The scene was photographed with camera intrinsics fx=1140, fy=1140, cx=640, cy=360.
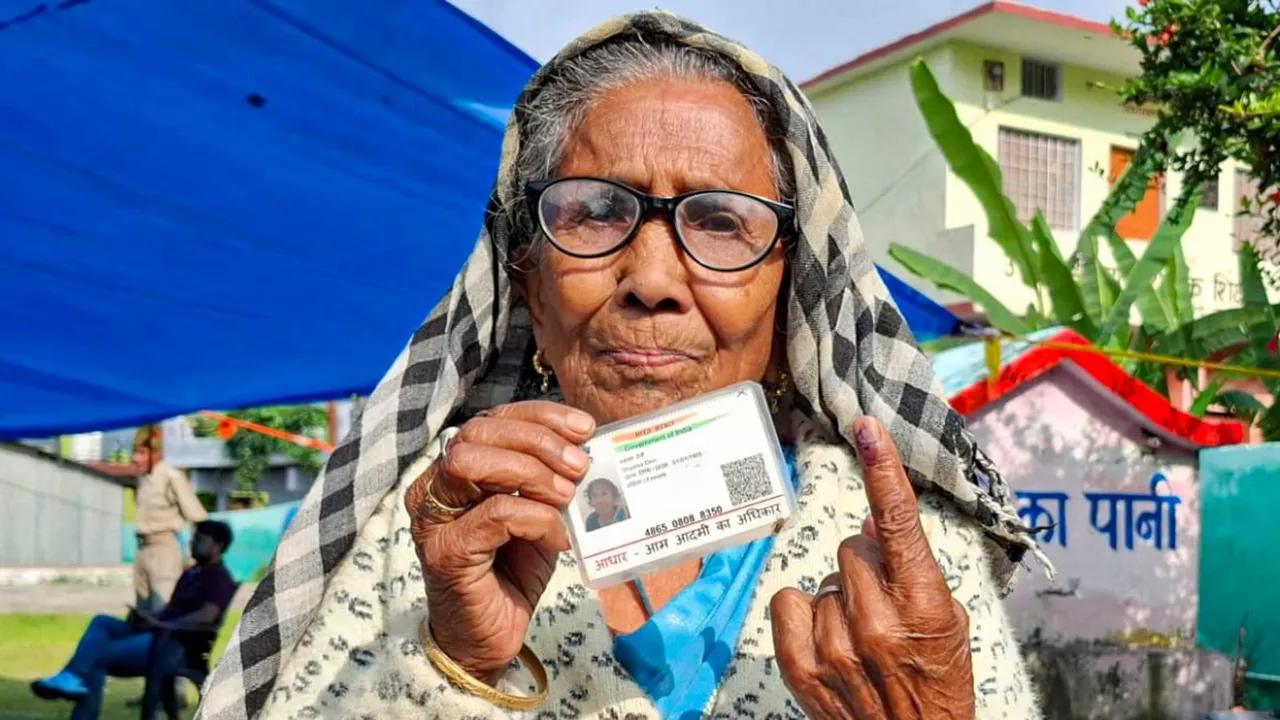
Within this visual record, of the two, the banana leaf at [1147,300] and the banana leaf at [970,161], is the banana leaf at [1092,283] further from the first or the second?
the banana leaf at [970,161]

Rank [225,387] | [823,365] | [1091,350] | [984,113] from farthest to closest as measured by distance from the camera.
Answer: [984,113] → [1091,350] → [225,387] → [823,365]

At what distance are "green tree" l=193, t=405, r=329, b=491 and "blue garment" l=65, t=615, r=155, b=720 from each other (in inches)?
944

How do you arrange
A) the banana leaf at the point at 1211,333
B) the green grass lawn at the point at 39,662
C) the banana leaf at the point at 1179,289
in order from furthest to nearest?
the banana leaf at the point at 1179,289 → the green grass lawn at the point at 39,662 → the banana leaf at the point at 1211,333

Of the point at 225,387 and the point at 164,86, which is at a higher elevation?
the point at 164,86

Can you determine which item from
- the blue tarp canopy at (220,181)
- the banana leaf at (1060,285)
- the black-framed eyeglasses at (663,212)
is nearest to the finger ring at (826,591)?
the black-framed eyeglasses at (663,212)

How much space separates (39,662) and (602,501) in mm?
11628

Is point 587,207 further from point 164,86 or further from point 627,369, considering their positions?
point 164,86

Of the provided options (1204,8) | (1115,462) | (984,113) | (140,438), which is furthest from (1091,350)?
(984,113)

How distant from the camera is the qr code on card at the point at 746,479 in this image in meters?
1.23

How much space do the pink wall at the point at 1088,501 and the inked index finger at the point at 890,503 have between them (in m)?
4.81

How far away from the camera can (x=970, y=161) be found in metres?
7.83

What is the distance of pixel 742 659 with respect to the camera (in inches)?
61.7

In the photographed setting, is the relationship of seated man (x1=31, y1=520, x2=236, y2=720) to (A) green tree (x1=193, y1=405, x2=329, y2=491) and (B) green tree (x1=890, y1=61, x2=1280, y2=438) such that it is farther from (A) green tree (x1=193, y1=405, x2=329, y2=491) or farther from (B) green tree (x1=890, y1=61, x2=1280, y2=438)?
(A) green tree (x1=193, y1=405, x2=329, y2=491)

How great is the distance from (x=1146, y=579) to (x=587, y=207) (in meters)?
5.65
